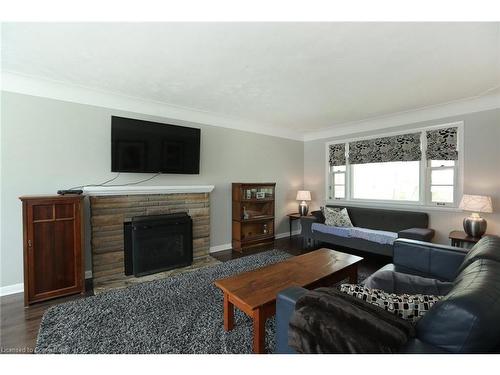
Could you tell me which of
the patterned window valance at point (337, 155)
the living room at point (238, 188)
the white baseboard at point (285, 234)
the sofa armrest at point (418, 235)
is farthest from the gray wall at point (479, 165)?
the white baseboard at point (285, 234)

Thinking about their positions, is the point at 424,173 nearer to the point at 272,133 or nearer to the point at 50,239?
the point at 272,133

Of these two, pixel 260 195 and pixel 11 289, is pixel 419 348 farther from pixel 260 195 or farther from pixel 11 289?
pixel 11 289

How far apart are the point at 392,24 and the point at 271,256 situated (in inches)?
128

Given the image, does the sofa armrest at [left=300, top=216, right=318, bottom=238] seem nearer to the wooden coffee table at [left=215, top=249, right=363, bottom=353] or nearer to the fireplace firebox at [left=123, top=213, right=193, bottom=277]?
the wooden coffee table at [left=215, top=249, right=363, bottom=353]

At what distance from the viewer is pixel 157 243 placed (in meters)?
3.27

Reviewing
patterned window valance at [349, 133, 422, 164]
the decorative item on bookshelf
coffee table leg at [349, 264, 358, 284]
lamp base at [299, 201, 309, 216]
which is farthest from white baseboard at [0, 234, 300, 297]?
patterned window valance at [349, 133, 422, 164]

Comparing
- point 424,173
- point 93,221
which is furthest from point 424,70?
point 93,221

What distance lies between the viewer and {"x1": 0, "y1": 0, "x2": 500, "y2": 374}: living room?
161cm

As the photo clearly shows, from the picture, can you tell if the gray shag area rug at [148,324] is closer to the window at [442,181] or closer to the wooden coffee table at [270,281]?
the wooden coffee table at [270,281]

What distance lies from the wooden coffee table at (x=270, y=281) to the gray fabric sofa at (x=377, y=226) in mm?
1342

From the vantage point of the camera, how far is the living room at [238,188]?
5.27 feet

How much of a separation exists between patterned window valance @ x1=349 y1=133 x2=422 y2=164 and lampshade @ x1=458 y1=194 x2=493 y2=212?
1067 mm

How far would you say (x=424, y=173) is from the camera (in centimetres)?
384

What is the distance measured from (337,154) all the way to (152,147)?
12.2 feet
